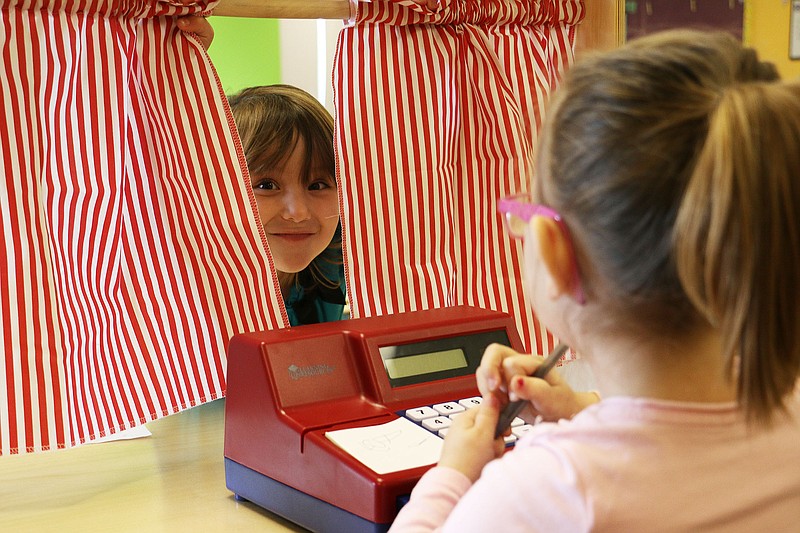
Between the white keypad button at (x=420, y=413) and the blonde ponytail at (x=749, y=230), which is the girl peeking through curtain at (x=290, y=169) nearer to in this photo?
the white keypad button at (x=420, y=413)

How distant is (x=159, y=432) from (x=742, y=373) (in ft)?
2.99

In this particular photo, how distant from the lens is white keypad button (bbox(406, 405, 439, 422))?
3.38 ft

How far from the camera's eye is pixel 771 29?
71.7 inches

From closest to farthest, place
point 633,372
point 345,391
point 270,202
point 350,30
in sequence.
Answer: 1. point 633,372
2. point 345,391
3. point 350,30
4. point 270,202

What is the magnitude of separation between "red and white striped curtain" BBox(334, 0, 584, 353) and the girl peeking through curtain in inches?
9.2

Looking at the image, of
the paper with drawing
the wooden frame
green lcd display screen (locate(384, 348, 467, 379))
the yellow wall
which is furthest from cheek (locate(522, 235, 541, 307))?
the yellow wall

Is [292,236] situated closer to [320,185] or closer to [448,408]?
[320,185]

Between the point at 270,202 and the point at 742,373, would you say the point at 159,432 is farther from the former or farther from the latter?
the point at 742,373

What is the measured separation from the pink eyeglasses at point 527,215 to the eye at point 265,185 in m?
0.98

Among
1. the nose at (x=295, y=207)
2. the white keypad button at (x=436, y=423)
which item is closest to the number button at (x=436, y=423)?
the white keypad button at (x=436, y=423)

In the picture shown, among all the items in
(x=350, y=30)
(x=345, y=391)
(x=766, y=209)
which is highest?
(x=350, y=30)

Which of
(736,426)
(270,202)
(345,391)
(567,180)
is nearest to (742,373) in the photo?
(736,426)

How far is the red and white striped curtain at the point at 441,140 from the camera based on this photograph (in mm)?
1432

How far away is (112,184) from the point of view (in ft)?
4.02
